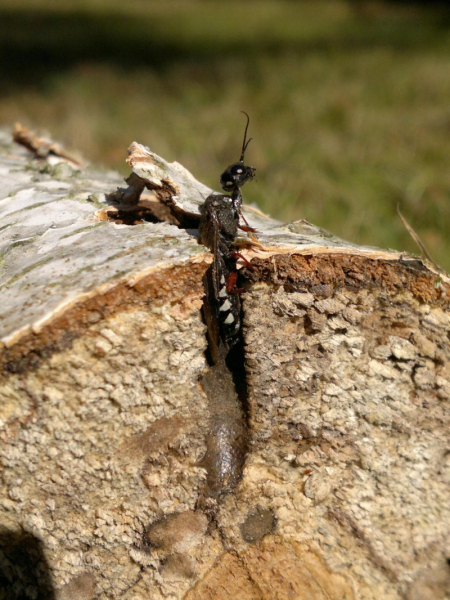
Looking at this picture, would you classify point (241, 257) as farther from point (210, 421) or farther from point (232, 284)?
point (210, 421)

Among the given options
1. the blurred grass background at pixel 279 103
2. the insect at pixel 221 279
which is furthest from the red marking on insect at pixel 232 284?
the blurred grass background at pixel 279 103

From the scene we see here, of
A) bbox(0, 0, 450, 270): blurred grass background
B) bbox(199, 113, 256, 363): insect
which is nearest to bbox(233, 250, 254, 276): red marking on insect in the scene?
bbox(199, 113, 256, 363): insect

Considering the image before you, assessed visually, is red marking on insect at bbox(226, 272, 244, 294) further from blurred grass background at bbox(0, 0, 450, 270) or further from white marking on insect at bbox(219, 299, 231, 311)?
blurred grass background at bbox(0, 0, 450, 270)

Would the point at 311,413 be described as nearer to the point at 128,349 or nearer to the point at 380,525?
the point at 380,525

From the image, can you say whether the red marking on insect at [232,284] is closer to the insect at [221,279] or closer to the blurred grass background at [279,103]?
the insect at [221,279]

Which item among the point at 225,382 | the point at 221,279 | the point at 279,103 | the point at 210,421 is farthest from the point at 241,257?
the point at 279,103
